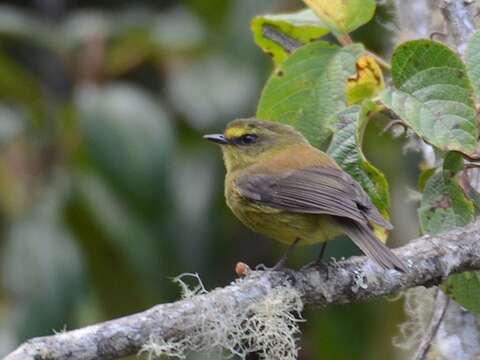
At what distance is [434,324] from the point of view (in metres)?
3.23

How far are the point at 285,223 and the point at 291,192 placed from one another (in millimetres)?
120

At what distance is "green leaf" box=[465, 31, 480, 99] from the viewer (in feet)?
9.09

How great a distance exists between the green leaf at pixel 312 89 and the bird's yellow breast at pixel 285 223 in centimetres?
28

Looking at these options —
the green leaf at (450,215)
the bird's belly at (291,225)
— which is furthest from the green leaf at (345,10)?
the bird's belly at (291,225)

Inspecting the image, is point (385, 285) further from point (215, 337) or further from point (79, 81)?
point (79, 81)

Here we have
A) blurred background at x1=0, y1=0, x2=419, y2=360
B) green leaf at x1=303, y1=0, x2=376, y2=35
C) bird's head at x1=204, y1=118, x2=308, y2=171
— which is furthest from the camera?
blurred background at x1=0, y1=0, x2=419, y2=360

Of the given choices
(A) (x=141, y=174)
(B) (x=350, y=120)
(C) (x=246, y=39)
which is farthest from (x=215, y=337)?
(C) (x=246, y=39)

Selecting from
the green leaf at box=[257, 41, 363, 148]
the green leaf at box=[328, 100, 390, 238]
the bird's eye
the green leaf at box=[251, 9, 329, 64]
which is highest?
the green leaf at box=[251, 9, 329, 64]

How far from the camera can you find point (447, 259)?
2.81 meters

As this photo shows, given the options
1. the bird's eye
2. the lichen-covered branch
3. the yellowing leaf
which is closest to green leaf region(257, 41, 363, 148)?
the yellowing leaf

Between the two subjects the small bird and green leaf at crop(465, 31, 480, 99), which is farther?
the small bird

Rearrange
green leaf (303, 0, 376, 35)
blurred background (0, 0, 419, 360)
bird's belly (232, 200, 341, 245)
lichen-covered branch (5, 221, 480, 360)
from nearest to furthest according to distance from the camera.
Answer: lichen-covered branch (5, 221, 480, 360) → green leaf (303, 0, 376, 35) → bird's belly (232, 200, 341, 245) → blurred background (0, 0, 419, 360)

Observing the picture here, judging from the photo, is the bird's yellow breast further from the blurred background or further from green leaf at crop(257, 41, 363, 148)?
the blurred background

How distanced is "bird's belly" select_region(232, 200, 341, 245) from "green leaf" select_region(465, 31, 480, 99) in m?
0.72
